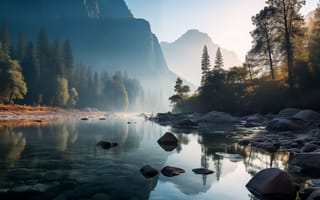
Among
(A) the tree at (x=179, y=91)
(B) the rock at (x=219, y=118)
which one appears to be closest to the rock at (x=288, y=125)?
(B) the rock at (x=219, y=118)

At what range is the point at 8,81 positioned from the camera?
59.2m

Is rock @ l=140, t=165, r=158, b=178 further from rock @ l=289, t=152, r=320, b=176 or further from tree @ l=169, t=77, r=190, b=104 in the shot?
tree @ l=169, t=77, r=190, b=104

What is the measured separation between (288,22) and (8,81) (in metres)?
58.4

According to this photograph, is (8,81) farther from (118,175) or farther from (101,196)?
(101,196)

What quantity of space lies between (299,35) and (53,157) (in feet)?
123

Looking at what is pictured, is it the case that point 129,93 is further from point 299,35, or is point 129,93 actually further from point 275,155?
point 275,155

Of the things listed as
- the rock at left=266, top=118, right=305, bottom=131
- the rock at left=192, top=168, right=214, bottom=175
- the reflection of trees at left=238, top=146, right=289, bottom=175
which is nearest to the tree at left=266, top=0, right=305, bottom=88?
the rock at left=266, top=118, right=305, bottom=131

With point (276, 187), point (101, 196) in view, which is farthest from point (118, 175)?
point (276, 187)

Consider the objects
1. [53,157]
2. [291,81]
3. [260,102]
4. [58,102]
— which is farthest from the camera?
[58,102]

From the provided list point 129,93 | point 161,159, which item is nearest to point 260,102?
point 161,159

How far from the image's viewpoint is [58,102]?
260 feet

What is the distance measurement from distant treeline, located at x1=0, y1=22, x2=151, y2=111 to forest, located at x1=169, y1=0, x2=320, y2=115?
44.5 metres

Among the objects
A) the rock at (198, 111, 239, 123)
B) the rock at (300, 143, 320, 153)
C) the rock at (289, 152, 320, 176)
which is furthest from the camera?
the rock at (198, 111, 239, 123)

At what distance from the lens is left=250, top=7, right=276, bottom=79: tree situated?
42691mm
